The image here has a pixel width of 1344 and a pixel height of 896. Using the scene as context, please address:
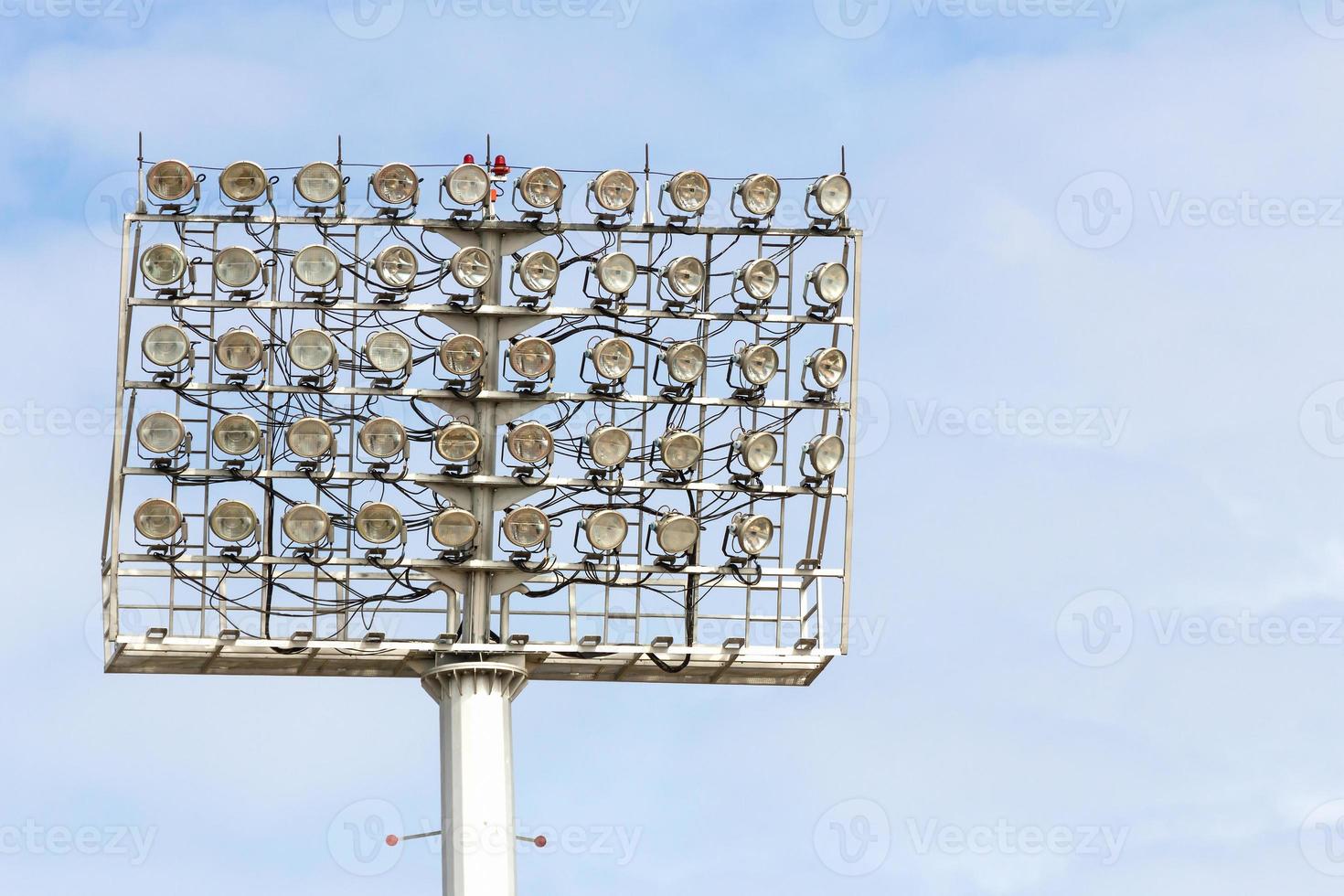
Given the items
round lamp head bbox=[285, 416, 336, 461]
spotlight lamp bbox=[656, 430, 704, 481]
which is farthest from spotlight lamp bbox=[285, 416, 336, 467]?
spotlight lamp bbox=[656, 430, 704, 481]

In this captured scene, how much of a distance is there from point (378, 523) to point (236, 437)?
3.00 m

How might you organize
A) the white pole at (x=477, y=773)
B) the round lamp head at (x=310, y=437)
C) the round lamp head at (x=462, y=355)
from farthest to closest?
the round lamp head at (x=462, y=355) → the round lamp head at (x=310, y=437) → the white pole at (x=477, y=773)

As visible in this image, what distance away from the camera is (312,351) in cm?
7469

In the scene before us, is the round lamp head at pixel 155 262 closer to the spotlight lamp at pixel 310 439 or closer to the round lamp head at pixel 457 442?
the spotlight lamp at pixel 310 439

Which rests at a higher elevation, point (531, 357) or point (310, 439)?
point (531, 357)

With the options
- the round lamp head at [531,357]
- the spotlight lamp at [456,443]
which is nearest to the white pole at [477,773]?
the spotlight lamp at [456,443]

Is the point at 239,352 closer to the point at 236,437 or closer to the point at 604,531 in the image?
the point at 236,437

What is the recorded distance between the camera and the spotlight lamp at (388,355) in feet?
246

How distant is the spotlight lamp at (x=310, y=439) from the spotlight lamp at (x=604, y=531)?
16.4ft

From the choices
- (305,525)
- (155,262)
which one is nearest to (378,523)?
(305,525)

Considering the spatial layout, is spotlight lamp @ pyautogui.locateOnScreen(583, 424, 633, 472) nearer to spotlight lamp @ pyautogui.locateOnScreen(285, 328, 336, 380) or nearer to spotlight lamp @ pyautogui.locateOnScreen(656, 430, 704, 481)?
spotlight lamp @ pyautogui.locateOnScreen(656, 430, 704, 481)

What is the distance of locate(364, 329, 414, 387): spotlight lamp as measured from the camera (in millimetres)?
74938

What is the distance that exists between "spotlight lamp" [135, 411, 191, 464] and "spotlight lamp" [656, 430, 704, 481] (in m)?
8.89

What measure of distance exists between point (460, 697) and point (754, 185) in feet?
36.1
